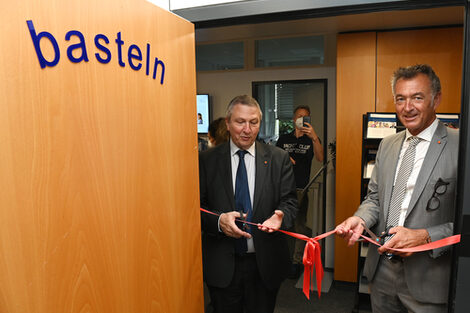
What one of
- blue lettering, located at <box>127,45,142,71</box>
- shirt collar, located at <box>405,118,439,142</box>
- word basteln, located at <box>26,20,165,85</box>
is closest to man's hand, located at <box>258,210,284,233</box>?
shirt collar, located at <box>405,118,439,142</box>

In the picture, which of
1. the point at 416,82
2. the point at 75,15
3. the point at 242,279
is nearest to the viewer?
the point at 75,15

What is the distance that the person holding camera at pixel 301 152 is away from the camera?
13.9 ft

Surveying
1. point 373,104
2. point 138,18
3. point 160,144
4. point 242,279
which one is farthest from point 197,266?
point 373,104

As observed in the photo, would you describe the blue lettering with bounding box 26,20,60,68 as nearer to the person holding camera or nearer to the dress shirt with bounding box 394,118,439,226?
the dress shirt with bounding box 394,118,439,226

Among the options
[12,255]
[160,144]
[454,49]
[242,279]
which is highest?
[454,49]

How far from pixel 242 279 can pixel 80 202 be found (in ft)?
4.55

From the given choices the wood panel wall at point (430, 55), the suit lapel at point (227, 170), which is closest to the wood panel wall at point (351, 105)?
the wood panel wall at point (430, 55)

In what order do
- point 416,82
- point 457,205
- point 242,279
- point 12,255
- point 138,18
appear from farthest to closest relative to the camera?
point 242,279 → point 416,82 → point 457,205 → point 138,18 → point 12,255

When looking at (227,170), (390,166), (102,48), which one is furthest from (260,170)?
(102,48)

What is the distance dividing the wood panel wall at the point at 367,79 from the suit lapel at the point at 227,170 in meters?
1.74

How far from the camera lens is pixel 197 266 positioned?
1804mm

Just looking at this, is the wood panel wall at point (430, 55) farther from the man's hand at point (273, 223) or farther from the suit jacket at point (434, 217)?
the man's hand at point (273, 223)

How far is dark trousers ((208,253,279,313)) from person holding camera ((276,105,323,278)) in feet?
6.74

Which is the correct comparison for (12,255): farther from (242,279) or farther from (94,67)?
(242,279)
